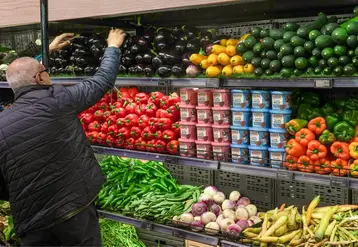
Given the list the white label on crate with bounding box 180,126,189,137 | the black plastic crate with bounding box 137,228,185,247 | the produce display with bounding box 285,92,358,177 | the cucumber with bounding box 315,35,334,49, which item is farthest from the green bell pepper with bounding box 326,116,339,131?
the black plastic crate with bounding box 137,228,185,247

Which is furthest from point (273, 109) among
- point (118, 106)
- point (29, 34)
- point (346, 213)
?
point (29, 34)

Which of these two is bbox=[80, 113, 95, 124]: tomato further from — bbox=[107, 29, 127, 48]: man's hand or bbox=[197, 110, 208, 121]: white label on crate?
Answer: bbox=[197, 110, 208, 121]: white label on crate

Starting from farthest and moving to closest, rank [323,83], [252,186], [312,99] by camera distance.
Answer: [252,186] < [312,99] < [323,83]

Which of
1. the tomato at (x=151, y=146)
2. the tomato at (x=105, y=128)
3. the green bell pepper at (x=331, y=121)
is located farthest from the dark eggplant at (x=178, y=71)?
the green bell pepper at (x=331, y=121)

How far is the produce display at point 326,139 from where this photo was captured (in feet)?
9.28

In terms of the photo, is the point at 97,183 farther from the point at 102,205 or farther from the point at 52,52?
the point at 52,52

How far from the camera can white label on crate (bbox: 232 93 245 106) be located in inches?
127

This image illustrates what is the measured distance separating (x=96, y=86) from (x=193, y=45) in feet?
2.82

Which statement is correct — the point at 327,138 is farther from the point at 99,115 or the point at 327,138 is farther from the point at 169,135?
the point at 99,115

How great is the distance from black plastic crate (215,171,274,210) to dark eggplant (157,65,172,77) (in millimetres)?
1055

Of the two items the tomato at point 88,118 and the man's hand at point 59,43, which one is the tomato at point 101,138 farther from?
the man's hand at point 59,43

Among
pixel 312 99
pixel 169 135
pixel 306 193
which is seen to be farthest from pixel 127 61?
pixel 306 193

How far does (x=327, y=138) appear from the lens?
9.56ft

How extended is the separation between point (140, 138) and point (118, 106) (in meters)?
0.49
